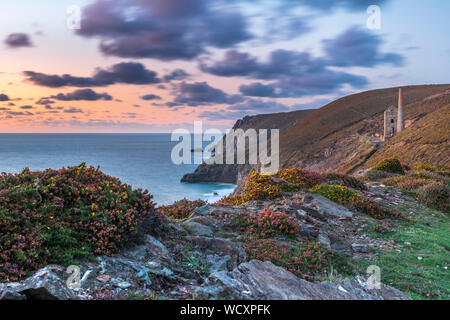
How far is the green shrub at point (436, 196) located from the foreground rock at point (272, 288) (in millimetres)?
12129

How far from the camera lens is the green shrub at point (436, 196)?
14227mm

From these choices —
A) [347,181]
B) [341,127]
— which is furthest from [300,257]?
[341,127]

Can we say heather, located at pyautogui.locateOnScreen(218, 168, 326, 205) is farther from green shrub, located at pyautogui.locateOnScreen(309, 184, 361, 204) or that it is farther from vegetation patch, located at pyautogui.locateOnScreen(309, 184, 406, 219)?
vegetation patch, located at pyautogui.locateOnScreen(309, 184, 406, 219)

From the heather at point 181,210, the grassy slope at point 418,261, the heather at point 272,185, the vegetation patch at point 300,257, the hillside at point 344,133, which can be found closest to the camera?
the grassy slope at point 418,261

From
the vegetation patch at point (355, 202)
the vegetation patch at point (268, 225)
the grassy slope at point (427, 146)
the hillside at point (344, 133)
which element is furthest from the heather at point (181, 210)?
the hillside at point (344, 133)

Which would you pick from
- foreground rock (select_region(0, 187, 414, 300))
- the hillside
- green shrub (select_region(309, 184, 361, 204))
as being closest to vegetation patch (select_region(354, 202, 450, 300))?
foreground rock (select_region(0, 187, 414, 300))

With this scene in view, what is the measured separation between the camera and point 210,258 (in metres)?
5.98

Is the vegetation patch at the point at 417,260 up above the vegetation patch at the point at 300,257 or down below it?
below

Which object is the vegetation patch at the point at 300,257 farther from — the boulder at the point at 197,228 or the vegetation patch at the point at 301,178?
the vegetation patch at the point at 301,178

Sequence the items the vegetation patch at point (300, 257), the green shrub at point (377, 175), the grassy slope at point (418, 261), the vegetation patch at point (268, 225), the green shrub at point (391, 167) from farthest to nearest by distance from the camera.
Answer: the green shrub at point (391, 167)
the green shrub at point (377, 175)
the vegetation patch at point (268, 225)
the vegetation patch at point (300, 257)
the grassy slope at point (418, 261)

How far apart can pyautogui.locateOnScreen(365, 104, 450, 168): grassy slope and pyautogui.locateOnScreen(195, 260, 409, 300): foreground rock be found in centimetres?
3714

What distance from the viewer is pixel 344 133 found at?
8500 centimetres
